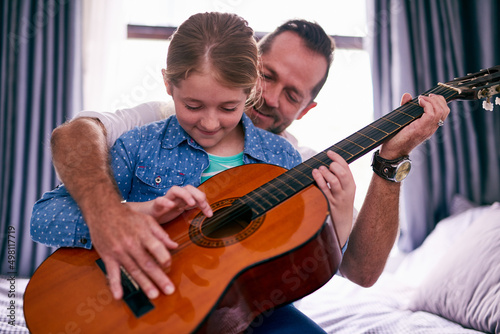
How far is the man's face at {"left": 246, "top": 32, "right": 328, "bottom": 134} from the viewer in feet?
5.29

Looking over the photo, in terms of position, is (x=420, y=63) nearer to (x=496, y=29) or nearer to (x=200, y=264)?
(x=496, y=29)

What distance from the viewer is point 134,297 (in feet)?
2.22

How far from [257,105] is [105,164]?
805 mm

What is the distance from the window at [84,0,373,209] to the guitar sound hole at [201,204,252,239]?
1.79 metres

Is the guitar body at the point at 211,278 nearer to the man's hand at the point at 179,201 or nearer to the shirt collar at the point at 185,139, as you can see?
the man's hand at the point at 179,201

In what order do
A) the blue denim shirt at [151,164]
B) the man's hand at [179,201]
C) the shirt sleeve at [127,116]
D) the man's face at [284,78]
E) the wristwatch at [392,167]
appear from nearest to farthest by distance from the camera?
the man's hand at [179,201] < the blue denim shirt at [151,164] < the wristwatch at [392,167] < the shirt sleeve at [127,116] < the man's face at [284,78]

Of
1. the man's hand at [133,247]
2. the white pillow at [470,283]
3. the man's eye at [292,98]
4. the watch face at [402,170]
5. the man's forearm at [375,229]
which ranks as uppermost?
the man's eye at [292,98]

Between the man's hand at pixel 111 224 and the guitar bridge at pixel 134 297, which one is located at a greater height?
the man's hand at pixel 111 224

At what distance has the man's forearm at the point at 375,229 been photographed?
1096 millimetres

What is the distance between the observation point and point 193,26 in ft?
3.55

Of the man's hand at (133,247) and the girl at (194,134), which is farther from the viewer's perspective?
the girl at (194,134)

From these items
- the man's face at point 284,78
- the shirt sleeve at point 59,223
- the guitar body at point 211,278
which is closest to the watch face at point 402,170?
the guitar body at point 211,278

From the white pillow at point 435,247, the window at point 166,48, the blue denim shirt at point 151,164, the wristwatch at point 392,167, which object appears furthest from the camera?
the window at point 166,48

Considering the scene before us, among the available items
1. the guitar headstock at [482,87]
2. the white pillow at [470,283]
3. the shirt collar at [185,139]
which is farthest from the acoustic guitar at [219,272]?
the white pillow at [470,283]
